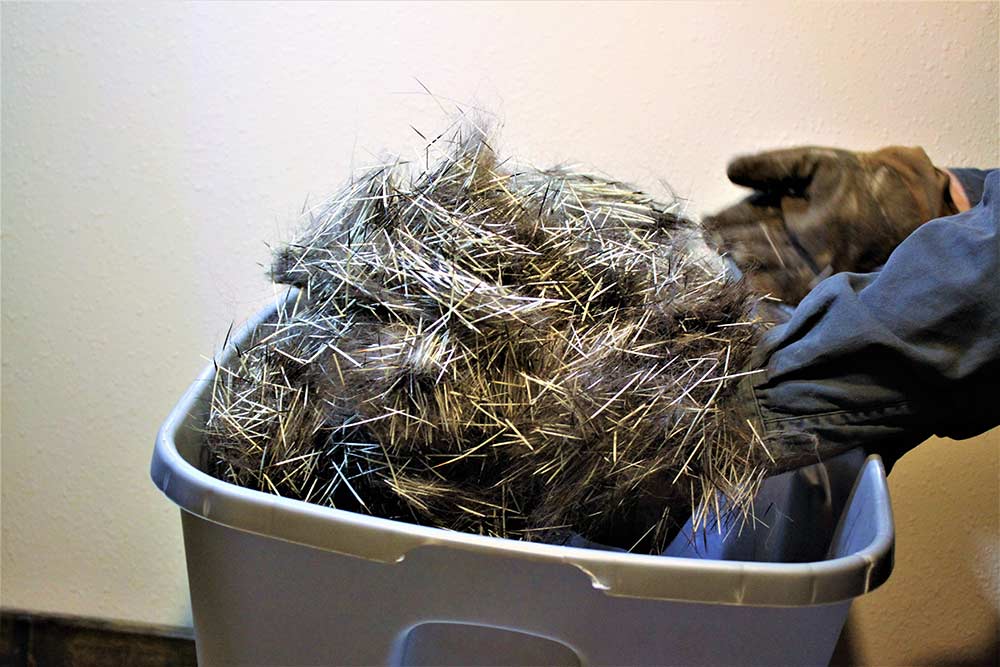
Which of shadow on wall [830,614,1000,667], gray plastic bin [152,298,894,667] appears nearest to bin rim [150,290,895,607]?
gray plastic bin [152,298,894,667]

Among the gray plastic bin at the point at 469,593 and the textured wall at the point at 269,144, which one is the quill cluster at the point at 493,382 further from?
the textured wall at the point at 269,144

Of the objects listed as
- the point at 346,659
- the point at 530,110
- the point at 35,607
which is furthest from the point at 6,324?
the point at 346,659

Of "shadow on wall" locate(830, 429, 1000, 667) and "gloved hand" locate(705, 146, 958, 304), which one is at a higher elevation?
"gloved hand" locate(705, 146, 958, 304)

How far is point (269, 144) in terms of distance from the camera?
1.02m

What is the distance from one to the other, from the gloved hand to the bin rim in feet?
0.89

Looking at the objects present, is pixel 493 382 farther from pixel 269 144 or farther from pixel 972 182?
pixel 269 144

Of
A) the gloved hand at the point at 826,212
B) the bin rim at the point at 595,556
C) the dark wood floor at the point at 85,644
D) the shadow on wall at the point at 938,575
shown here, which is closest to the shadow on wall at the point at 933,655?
the shadow on wall at the point at 938,575

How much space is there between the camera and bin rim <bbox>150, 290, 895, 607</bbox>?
42cm

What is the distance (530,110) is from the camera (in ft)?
3.22

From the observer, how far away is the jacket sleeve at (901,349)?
18.9 inches

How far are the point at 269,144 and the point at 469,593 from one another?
0.71 m

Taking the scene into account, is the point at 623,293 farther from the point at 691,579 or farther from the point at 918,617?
the point at 918,617

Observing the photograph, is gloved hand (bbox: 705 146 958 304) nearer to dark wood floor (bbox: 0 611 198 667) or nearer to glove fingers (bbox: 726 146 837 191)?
glove fingers (bbox: 726 146 837 191)

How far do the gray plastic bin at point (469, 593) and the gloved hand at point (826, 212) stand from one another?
0.21 metres
